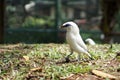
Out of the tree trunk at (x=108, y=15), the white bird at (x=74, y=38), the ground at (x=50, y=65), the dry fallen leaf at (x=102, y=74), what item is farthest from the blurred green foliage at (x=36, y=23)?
the dry fallen leaf at (x=102, y=74)

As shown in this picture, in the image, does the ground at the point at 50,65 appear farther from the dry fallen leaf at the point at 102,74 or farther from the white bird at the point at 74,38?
the white bird at the point at 74,38

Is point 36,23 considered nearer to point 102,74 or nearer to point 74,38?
point 74,38

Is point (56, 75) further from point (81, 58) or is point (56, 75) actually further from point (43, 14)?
point (43, 14)

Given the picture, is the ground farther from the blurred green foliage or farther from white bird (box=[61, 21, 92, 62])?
the blurred green foliage

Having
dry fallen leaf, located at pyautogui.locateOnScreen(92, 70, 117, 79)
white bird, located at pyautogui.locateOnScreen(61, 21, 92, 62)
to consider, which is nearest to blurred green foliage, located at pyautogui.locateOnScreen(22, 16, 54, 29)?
white bird, located at pyautogui.locateOnScreen(61, 21, 92, 62)

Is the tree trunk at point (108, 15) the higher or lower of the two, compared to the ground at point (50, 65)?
higher

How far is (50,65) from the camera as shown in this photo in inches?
214

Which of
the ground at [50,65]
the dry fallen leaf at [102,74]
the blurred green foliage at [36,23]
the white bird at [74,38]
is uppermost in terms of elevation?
the blurred green foliage at [36,23]

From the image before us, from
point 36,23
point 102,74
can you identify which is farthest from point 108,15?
point 102,74

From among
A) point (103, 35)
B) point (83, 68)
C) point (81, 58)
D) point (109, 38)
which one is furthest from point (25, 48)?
point (103, 35)

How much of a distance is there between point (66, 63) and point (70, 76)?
2.07ft

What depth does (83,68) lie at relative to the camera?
5.18 metres

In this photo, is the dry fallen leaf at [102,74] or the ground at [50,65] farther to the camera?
the ground at [50,65]

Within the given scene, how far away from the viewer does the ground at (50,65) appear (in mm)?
4957
